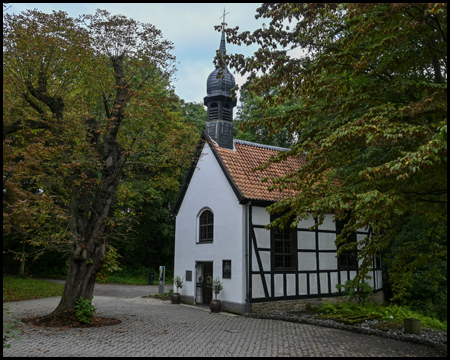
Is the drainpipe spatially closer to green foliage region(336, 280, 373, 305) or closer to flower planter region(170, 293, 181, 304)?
green foliage region(336, 280, 373, 305)

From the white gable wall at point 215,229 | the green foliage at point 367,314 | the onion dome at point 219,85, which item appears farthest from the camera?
the onion dome at point 219,85

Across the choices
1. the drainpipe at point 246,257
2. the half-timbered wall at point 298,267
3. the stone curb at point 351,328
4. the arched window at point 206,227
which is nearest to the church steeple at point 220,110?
the arched window at point 206,227

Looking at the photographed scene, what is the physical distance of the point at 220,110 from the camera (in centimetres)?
1788

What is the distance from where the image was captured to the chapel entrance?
16.5 meters

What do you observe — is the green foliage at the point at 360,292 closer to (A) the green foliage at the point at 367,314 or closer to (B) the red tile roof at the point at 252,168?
(A) the green foliage at the point at 367,314

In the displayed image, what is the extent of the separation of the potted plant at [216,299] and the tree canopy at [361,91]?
20.3 ft

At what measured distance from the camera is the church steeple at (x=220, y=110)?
1756cm

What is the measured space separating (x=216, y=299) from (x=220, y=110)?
803 cm

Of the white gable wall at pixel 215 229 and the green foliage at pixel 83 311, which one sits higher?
the white gable wall at pixel 215 229

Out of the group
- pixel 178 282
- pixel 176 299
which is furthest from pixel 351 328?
pixel 178 282

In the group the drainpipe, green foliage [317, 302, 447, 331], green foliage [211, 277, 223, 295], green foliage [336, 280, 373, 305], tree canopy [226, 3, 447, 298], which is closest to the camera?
tree canopy [226, 3, 447, 298]

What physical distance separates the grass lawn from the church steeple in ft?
36.5

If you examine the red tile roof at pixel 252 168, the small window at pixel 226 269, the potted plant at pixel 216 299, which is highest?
the red tile roof at pixel 252 168

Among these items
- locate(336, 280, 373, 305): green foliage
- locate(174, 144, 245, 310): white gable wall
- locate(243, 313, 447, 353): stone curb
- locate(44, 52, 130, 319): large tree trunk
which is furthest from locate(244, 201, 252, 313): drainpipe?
locate(44, 52, 130, 319): large tree trunk
